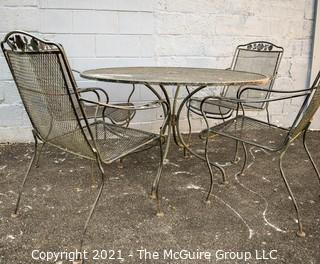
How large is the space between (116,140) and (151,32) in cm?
164

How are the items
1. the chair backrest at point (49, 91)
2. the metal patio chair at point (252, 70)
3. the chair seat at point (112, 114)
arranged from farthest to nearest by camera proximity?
1. the metal patio chair at point (252, 70)
2. the chair seat at point (112, 114)
3. the chair backrest at point (49, 91)

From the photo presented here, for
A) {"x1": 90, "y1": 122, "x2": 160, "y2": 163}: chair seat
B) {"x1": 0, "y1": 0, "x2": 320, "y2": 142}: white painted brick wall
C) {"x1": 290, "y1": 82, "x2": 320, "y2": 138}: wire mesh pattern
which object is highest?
{"x1": 0, "y1": 0, "x2": 320, "y2": 142}: white painted brick wall

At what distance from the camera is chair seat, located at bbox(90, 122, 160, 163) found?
5.82 ft

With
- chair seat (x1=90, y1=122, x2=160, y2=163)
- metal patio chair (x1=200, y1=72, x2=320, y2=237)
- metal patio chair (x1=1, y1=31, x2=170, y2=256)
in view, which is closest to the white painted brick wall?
metal patio chair (x1=200, y1=72, x2=320, y2=237)

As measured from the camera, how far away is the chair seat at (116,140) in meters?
1.77

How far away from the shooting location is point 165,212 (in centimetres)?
200

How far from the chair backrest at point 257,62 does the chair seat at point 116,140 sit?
A: 1205 mm

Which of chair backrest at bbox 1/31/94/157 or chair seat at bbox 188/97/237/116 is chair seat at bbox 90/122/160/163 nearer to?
chair backrest at bbox 1/31/94/157

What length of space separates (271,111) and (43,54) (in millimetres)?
2946

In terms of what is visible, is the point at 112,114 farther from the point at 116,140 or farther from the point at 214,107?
the point at 214,107

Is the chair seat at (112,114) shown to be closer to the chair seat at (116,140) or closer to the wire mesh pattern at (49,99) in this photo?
the chair seat at (116,140)

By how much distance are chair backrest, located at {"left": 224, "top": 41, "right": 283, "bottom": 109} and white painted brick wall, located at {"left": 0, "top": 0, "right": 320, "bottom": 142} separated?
1.31ft

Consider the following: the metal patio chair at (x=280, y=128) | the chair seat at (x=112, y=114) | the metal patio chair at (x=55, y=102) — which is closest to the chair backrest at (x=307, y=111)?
the metal patio chair at (x=280, y=128)

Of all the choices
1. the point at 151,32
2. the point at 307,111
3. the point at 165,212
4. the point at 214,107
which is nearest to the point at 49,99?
the point at 165,212
